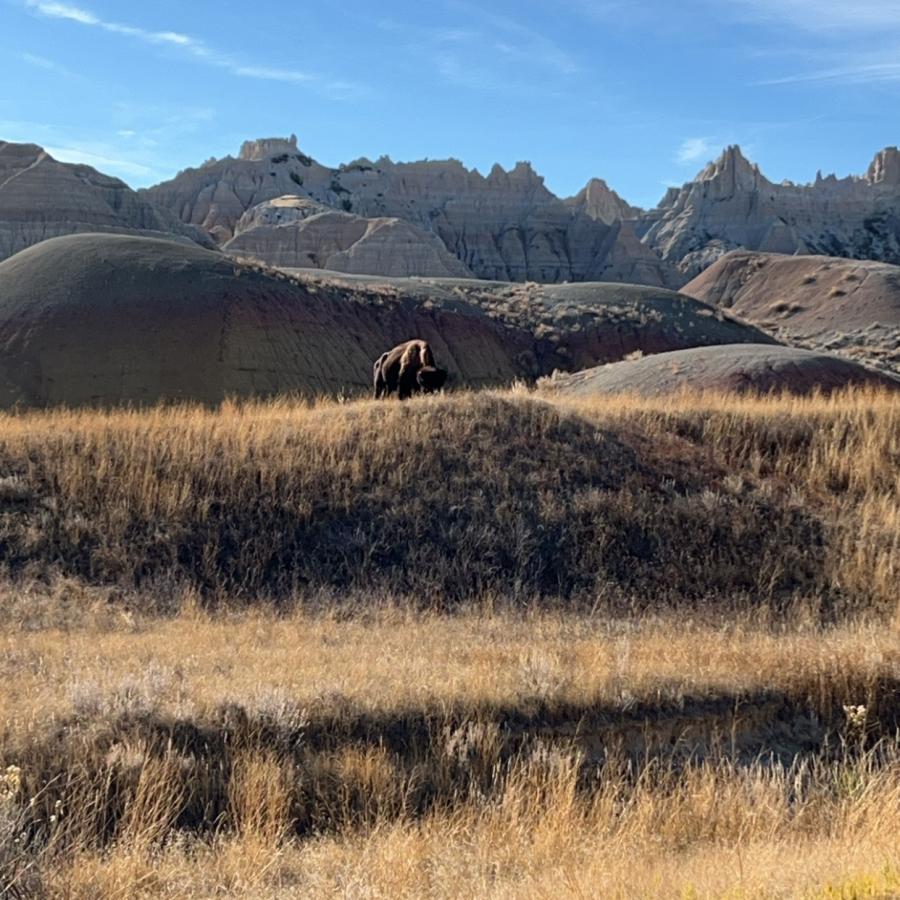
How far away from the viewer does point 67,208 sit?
225 feet

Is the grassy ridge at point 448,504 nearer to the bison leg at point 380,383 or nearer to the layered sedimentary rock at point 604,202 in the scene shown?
the bison leg at point 380,383

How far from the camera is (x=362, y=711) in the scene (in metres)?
6.80

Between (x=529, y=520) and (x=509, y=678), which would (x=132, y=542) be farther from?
(x=509, y=678)

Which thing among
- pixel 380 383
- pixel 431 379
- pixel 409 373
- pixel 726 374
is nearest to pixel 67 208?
pixel 380 383

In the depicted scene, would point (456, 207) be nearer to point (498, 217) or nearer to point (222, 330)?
point (498, 217)

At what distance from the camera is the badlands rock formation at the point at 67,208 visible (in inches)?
2618

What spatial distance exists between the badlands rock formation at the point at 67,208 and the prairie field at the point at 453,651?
5841 centimetres

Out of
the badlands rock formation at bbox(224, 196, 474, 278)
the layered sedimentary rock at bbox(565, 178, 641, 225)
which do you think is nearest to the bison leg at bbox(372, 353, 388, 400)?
the badlands rock formation at bbox(224, 196, 474, 278)

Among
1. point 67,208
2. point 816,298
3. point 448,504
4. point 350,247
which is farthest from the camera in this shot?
point 350,247

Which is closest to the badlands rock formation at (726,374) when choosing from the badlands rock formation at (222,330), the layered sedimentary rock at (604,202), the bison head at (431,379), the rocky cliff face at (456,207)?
the bison head at (431,379)

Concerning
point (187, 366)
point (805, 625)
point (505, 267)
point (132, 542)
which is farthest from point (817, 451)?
point (505, 267)

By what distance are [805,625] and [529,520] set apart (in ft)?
11.5

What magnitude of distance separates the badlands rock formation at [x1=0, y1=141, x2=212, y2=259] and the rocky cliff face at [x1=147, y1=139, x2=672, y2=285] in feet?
113

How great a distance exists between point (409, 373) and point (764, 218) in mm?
126713
